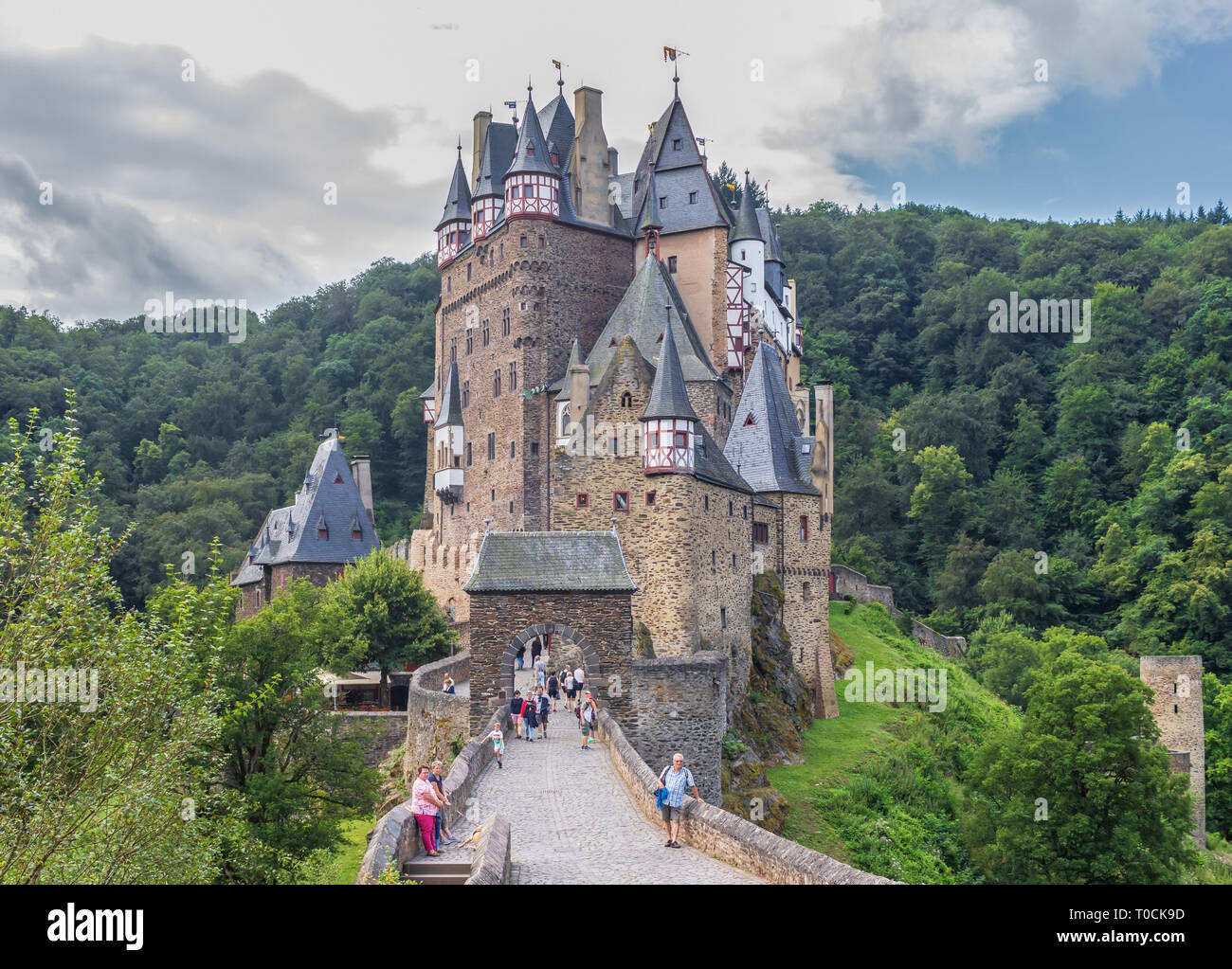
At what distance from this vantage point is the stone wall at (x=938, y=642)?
68000mm

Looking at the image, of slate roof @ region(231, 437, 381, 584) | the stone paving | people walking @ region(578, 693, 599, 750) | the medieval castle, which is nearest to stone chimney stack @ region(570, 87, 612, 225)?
the medieval castle

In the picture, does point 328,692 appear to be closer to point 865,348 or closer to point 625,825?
point 625,825

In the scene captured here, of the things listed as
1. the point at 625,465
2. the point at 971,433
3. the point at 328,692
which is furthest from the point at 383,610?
the point at 971,433

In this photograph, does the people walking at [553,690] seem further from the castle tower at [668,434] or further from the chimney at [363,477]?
the chimney at [363,477]

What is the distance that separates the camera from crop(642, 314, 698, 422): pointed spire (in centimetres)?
3897

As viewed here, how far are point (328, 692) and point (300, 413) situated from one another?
63.7m

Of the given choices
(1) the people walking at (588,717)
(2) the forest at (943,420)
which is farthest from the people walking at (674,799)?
(2) the forest at (943,420)

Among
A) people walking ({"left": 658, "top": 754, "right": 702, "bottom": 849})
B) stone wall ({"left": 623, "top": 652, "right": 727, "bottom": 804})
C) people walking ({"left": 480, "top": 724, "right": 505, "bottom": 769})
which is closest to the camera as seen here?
people walking ({"left": 658, "top": 754, "right": 702, "bottom": 849})

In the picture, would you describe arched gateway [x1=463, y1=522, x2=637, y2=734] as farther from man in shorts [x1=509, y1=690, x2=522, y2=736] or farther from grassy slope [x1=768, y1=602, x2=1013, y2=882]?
grassy slope [x1=768, y1=602, x2=1013, y2=882]

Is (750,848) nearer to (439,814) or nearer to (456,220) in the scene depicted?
(439,814)

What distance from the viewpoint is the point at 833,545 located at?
79562mm

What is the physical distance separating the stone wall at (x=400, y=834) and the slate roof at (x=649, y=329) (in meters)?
26.5

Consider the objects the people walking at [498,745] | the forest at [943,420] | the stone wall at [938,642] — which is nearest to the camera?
the people walking at [498,745]

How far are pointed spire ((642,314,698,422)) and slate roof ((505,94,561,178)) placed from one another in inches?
527
